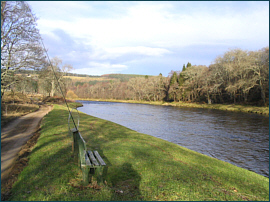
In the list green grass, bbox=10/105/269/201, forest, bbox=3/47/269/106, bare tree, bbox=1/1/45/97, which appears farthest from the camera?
forest, bbox=3/47/269/106

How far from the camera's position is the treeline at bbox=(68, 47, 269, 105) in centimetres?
3993

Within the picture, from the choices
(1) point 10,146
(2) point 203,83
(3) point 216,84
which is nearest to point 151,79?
(2) point 203,83

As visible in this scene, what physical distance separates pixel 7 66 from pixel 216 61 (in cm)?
4880

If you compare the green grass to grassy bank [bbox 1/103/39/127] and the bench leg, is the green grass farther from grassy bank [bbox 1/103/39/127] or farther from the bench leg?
grassy bank [bbox 1/103/39/127]

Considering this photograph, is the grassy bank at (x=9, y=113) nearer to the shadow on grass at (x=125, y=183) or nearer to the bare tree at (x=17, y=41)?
the bare tree at (x=17, y=41)

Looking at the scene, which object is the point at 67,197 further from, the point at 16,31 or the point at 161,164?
the point at 16,31

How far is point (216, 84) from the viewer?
4925cm

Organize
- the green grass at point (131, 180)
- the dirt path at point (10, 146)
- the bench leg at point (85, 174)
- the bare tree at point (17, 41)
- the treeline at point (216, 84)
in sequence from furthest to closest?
1. the treeline at point (216, 84)
2. the bare tree at point (17, 41)
3. the dirt path at point (10, 146)
4. the bench leg at point (85, 174)
5. the green grass at point (131, 180)

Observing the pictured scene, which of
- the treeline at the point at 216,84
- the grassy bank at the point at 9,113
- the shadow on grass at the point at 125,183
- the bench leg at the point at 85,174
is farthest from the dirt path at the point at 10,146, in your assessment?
the treeline at the point at 216,84

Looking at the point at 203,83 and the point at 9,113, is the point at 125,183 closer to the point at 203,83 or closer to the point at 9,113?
the point at 9,113

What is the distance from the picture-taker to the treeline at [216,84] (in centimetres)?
3993

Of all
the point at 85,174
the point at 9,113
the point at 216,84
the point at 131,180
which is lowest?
the point at 131,180

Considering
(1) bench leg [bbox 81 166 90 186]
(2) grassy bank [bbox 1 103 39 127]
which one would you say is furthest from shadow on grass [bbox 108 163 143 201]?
(2) grassy bank [bbox 1 103 39 127]

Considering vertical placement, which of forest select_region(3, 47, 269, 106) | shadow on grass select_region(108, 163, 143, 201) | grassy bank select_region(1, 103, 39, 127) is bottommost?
shadow on grass select_region(108, 163, 143, 201)
